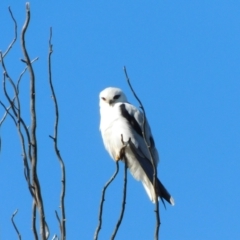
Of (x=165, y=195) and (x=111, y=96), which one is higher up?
(x=111, y=96)

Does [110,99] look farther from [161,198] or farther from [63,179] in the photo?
[63,179]

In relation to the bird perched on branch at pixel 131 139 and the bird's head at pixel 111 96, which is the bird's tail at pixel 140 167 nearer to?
the bird perched on branch at pixel 131 139

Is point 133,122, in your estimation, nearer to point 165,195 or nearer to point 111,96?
point 111,96

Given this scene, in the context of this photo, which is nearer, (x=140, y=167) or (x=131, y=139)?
(x=131, y=139)

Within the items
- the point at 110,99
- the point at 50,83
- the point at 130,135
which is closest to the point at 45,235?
the point at 50,83

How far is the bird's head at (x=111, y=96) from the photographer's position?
7004 millimetres

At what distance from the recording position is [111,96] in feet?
23.1

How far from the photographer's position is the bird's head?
276 inches

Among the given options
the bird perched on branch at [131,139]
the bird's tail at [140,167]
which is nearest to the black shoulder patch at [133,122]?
the bird perched on branch at [131,139]

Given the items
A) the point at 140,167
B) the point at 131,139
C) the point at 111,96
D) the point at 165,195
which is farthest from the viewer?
the point at 111,96

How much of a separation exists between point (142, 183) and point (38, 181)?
3.63 m

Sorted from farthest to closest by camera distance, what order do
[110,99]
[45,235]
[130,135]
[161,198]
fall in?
[110,99]
[130,135]
[161,198]
[45,235]

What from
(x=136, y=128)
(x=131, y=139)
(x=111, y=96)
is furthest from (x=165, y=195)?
(x=111, y=96)

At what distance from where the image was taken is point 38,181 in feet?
9.58
